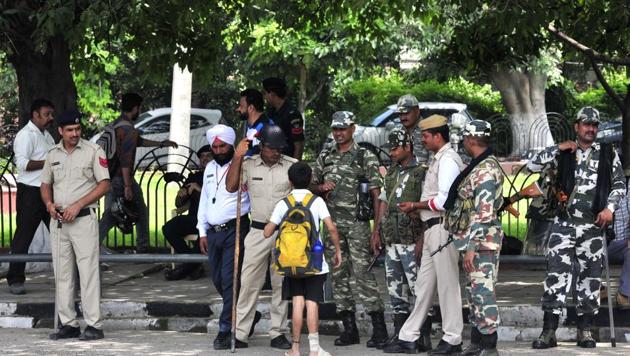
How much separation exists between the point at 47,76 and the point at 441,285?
5.84 m

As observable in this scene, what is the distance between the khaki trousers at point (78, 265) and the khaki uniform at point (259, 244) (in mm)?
1366

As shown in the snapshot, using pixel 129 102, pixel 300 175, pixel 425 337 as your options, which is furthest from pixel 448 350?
pixel 129 102

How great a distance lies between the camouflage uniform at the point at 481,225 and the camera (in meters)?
9.55

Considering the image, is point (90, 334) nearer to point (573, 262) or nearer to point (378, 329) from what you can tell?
point (378, 329)

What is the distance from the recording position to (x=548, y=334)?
33.6 ft

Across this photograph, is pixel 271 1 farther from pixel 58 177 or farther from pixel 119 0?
pixel 58 177

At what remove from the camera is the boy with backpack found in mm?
9594

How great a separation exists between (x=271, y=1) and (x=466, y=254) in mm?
5413

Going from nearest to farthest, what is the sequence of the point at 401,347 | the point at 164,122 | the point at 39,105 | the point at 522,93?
the point at 401,347, the point at 39,105, the point at 164,122, the point at 522,93

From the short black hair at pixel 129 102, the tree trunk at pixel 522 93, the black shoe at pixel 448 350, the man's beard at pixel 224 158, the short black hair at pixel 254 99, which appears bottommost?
the black shoe at pixel 448 350

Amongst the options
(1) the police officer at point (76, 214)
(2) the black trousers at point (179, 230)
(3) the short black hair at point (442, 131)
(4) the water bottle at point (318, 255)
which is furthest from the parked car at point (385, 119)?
(4) the water bottle at point (318, 255)

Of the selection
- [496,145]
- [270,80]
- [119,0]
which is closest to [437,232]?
[270,80]

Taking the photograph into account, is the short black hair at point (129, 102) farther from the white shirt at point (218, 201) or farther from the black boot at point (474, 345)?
the black boot at point (474, 345)

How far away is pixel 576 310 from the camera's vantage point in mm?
10359
